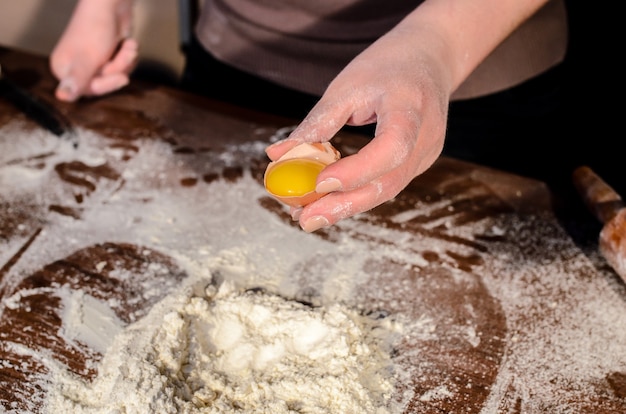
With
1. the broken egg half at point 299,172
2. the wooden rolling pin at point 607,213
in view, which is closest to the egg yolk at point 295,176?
the broken egg half at point 299,172

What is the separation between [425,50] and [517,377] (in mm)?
507

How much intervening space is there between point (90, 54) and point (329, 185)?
858 millimetres

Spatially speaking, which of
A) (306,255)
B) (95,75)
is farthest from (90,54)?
(306,255)

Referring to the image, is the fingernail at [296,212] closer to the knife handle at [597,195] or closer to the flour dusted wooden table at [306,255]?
the flour dusted wooden table at [306,255]

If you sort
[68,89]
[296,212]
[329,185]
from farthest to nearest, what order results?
[68,89], [296,212], [329,185]

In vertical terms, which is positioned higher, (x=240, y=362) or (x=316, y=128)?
(x=316, y=128)

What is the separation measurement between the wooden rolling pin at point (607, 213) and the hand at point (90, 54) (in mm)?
1009

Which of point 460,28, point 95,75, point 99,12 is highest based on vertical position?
point 460,28

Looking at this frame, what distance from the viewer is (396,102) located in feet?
2.94

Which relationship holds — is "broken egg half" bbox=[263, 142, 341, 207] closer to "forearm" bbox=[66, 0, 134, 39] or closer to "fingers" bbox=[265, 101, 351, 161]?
"fingers" bbox=[265, 101, 351, 161]

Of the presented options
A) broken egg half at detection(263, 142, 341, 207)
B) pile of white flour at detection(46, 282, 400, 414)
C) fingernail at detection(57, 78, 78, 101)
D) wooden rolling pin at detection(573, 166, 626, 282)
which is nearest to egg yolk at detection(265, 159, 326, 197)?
broken egg half at detection(263, 142, 341, 207)

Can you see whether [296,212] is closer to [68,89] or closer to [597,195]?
[597,195]

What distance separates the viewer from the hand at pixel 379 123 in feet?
2.78

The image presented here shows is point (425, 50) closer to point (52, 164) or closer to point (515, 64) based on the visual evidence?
point (515, 64)
